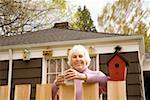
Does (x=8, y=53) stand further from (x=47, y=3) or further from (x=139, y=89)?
(x=47, y=3)

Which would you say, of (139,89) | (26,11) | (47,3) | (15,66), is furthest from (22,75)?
(47,3)

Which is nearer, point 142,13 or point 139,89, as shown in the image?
point 139,89

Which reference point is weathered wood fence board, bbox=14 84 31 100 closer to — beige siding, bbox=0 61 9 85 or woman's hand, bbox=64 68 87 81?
woman's hand, bbox=64 68 87 81

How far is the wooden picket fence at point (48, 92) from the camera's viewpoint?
118cm

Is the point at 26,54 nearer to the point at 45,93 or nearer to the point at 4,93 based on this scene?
the point at 4,93

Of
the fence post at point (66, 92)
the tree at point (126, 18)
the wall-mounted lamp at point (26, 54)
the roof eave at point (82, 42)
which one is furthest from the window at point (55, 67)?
the tree at point (126, 18)

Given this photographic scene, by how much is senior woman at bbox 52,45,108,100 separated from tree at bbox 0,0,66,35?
33.2 ft

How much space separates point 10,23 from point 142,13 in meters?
7.45

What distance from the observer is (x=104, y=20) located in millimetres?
16547

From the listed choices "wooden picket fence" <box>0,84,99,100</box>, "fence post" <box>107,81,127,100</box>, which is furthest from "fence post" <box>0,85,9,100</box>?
"fence post" <box>107,81,127,100</box>

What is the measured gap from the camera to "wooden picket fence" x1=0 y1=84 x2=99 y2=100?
118cm

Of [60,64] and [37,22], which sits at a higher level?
[37,22]

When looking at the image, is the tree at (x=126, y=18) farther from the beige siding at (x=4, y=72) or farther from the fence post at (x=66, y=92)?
the fence post at (x=66, y=92)

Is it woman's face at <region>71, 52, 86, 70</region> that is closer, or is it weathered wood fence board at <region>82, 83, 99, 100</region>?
weathered wood fence board at <region>82, 83, 99, 100</region>
